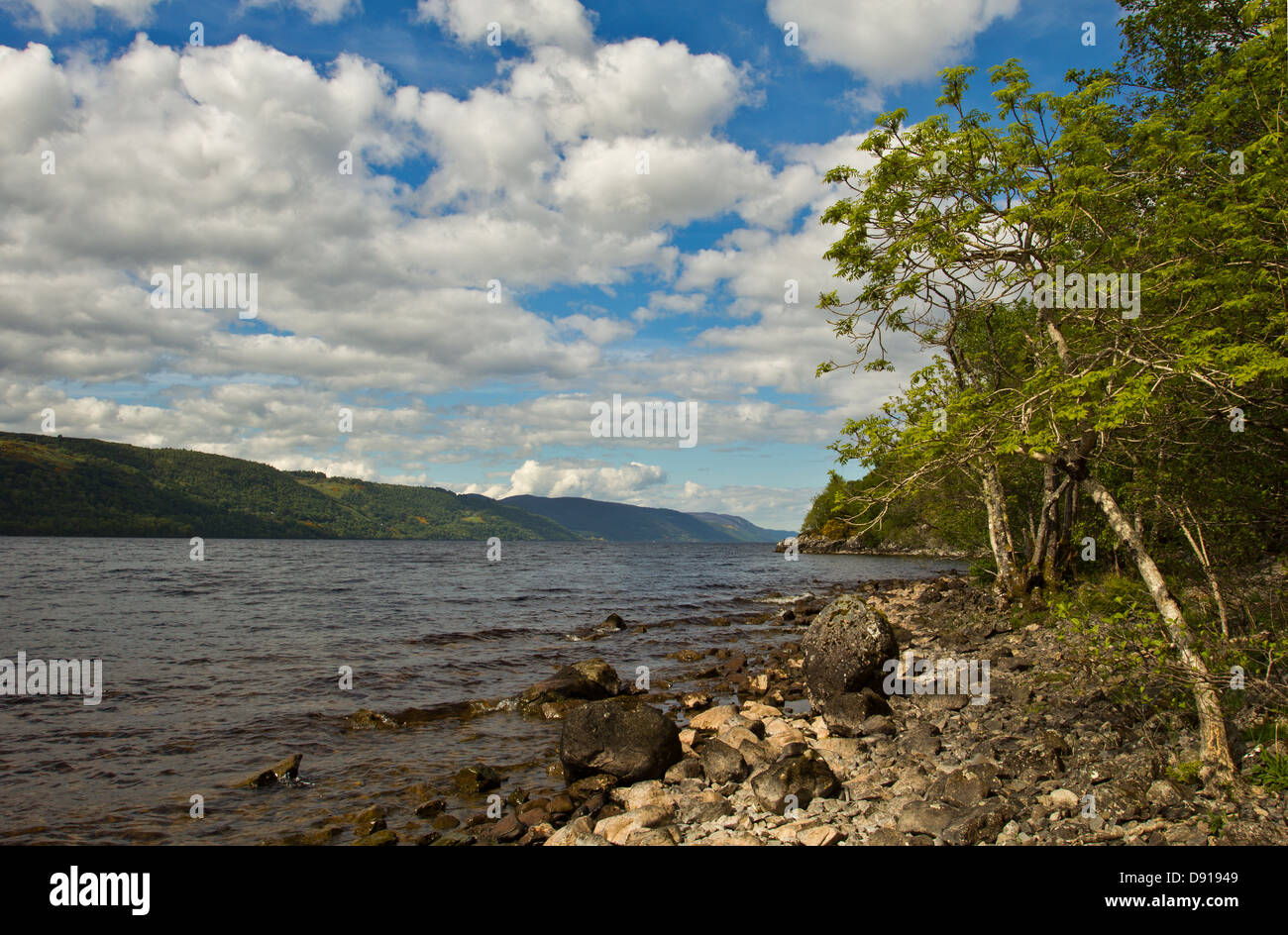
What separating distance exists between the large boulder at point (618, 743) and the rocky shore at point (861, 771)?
0.09 feet

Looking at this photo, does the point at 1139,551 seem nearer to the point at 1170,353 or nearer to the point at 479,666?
the point at 1170,353

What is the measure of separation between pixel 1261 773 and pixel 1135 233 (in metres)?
8.27

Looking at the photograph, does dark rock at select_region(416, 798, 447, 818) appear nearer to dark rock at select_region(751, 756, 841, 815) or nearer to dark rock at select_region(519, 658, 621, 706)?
dark rock at select_region(751, 756, 841, 815)

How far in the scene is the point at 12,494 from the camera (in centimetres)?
14212

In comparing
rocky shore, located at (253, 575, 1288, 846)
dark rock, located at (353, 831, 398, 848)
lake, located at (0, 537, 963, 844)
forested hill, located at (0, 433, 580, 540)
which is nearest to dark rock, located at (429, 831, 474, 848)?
rocky shore, located at (253, 575, 1288, 846)

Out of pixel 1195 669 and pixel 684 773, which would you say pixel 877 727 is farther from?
pixel 1195 669

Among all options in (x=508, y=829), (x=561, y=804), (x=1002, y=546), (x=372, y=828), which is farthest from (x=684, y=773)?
(x=1002, y=546)

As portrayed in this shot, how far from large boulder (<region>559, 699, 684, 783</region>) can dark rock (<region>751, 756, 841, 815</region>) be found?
2264 mm

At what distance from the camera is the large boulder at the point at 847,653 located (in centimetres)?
1694

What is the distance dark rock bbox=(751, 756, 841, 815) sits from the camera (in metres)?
10.7

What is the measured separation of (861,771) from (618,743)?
4.72 m

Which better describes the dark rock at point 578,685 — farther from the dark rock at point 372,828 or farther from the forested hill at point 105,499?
the forested hill at point 105,499

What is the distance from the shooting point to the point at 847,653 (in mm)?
17172
